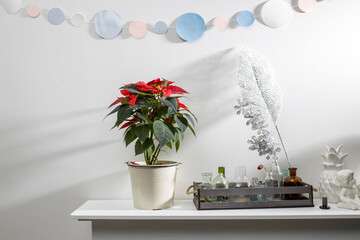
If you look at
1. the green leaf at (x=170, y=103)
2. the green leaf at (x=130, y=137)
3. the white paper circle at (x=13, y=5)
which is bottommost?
the green leaf at (x=130, y=137)

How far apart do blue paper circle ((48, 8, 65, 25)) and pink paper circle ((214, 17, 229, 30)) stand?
2.06 feet

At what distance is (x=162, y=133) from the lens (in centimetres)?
120

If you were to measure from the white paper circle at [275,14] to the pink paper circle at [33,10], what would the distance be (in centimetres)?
92

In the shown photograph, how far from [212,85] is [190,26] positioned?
255 mm

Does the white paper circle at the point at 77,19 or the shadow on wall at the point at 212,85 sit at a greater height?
the white paper circle at the point at 77,19

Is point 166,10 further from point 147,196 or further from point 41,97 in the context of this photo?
point 147,196

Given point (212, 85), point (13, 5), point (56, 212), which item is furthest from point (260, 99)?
point (13, 5)

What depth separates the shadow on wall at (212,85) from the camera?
4.83 feet

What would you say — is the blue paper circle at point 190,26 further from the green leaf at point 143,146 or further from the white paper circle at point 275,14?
the green leaf at point 143,146

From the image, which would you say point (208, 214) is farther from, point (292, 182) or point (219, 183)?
point (292, 182)

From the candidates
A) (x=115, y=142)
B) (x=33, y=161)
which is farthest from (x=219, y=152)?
(x=33, y=161)

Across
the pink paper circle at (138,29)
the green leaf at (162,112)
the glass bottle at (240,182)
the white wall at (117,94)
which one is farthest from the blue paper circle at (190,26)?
the glass bottle at (240,182)

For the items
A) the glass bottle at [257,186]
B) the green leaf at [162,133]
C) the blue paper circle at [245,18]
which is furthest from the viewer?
the blue paper circle at [245,18]

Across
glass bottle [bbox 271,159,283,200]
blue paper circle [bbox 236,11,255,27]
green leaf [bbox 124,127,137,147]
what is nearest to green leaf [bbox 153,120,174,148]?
green leaf [bbox 124,127,137,147]
